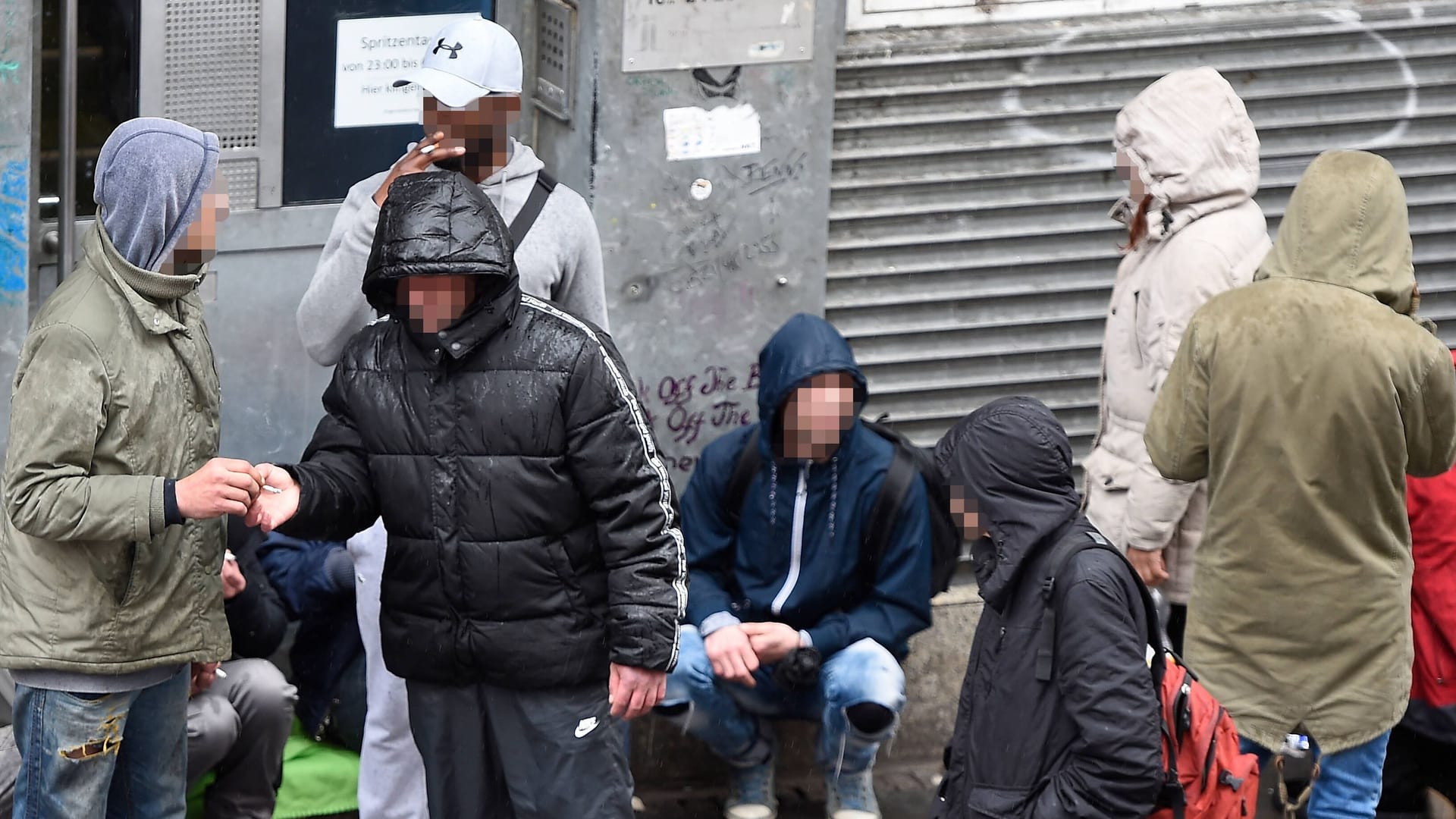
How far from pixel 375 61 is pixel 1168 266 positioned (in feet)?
8.32

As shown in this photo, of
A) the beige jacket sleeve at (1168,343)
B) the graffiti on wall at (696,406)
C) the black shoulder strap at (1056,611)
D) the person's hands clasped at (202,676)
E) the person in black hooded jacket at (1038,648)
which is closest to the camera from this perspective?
the person in black hooded jacket at (1038,648)

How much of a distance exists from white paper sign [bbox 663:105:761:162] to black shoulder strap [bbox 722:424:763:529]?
106 cm

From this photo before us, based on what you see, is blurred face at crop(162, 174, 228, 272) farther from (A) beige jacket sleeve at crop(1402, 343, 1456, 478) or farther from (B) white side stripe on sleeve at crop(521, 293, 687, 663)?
(A) beige jacket sleeve at crop(1402, 343, 1456, 478)

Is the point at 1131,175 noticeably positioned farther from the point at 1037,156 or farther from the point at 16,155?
the point at 16,155

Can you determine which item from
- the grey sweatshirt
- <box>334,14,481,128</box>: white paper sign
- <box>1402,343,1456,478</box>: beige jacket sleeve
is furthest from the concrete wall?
<box>1402,343,1456,478</box>: beige jacket sleeve

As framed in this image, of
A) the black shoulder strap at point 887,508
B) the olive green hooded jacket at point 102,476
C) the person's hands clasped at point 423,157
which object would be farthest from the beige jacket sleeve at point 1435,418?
the olive green hooded jacket at point 102,476

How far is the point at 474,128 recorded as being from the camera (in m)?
4.24

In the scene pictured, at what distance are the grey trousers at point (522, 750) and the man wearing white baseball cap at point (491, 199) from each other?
1.77 ft

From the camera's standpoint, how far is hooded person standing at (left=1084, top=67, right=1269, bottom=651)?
4734mm

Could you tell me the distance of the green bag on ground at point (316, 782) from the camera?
5.05 m

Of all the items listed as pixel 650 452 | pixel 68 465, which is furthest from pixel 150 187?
pixel 650 452

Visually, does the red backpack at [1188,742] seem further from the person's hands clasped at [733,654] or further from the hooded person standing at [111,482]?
the hooded person standing at [111,482]

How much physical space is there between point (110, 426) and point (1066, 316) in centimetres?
336

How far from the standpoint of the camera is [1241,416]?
4.21 meters
